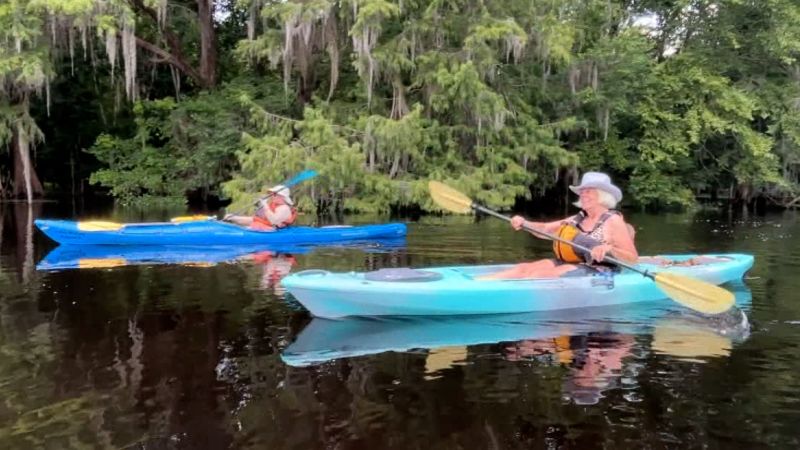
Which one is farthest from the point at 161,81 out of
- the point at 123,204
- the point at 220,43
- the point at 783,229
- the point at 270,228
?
the point at 783,229

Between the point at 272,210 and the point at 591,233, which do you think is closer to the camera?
the point at 591,233

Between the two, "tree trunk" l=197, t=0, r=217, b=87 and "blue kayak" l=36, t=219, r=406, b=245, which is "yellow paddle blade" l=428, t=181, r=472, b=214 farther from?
"tree trunk" l=197, t=0, r=217, b=87

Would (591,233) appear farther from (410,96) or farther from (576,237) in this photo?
(410,96)

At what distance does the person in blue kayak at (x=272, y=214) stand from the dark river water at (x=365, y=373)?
3.81 metres

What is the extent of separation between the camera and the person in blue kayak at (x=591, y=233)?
689 centimetres

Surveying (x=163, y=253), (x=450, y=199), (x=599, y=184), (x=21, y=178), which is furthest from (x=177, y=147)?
(x=599, y=184)

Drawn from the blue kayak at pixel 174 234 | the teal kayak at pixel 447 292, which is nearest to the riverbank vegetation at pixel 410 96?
the blue kayak at pixel 174 234

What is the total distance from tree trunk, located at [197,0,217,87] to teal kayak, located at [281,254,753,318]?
16.5 metres

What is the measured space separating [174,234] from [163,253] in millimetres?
750

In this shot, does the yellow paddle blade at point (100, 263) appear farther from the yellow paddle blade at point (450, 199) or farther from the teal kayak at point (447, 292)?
the yellow paddle blade at point (450, 199)

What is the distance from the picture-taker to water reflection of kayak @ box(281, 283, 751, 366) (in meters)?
5.77

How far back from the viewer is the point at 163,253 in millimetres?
10969

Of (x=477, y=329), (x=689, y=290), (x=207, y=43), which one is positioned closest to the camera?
(x=477, y=329)

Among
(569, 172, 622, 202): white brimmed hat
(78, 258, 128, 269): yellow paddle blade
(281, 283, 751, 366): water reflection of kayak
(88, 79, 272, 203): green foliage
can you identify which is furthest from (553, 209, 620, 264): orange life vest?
(88, 79, 272, 203): green foliage
